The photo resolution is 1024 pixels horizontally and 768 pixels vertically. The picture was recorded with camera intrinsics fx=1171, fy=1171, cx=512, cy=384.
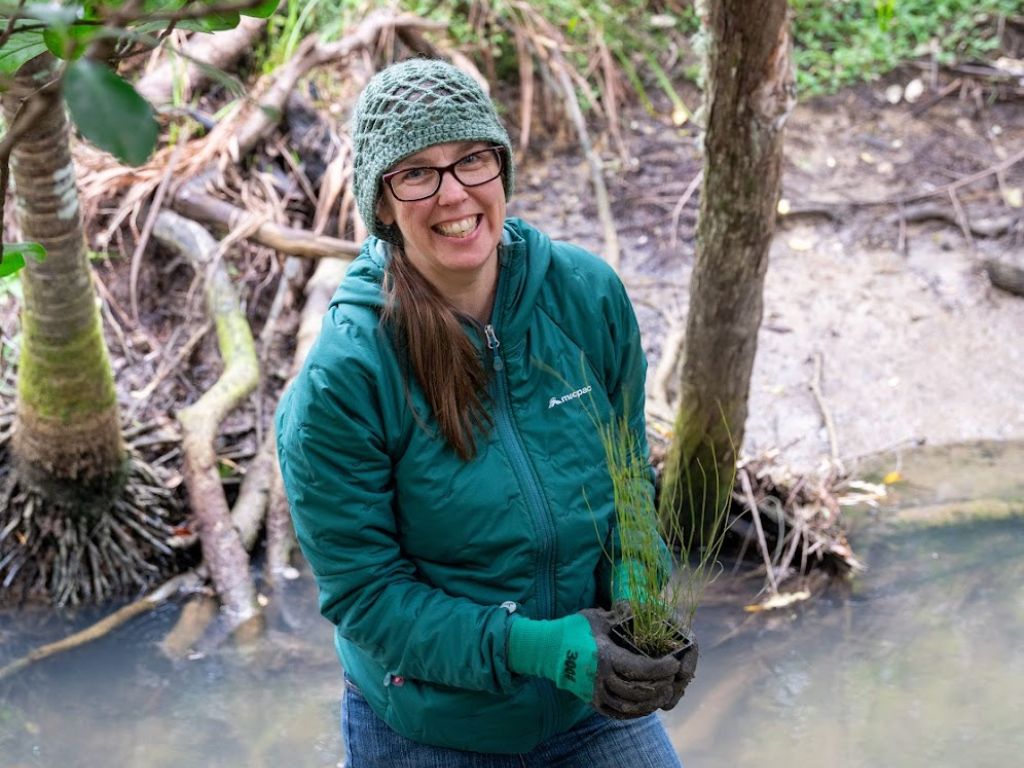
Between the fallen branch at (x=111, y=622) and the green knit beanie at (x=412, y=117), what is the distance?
261cm

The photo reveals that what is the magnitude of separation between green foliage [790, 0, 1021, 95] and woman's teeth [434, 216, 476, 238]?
5.30m

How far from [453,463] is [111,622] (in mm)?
2616

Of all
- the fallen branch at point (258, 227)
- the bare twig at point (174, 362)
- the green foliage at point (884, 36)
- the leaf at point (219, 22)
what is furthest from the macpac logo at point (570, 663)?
the green foliage at point (884, 36)

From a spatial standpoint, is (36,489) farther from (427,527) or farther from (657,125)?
(657,125)

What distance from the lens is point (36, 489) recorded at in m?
4.18

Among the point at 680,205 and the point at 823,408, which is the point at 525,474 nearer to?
the point at 823,408

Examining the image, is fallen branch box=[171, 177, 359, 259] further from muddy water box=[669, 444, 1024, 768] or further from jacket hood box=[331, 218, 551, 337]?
jacket hood box=[331, 218, 551, 337]

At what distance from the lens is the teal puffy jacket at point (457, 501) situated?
1.99 metres

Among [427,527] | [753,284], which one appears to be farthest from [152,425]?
[427,527]

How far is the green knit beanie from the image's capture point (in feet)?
6.48

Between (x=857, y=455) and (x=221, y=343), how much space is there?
284 cm

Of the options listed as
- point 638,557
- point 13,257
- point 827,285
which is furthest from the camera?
point 827,285

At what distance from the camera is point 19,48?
1092 mm

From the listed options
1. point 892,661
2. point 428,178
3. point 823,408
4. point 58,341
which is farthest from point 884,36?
point 428,178
